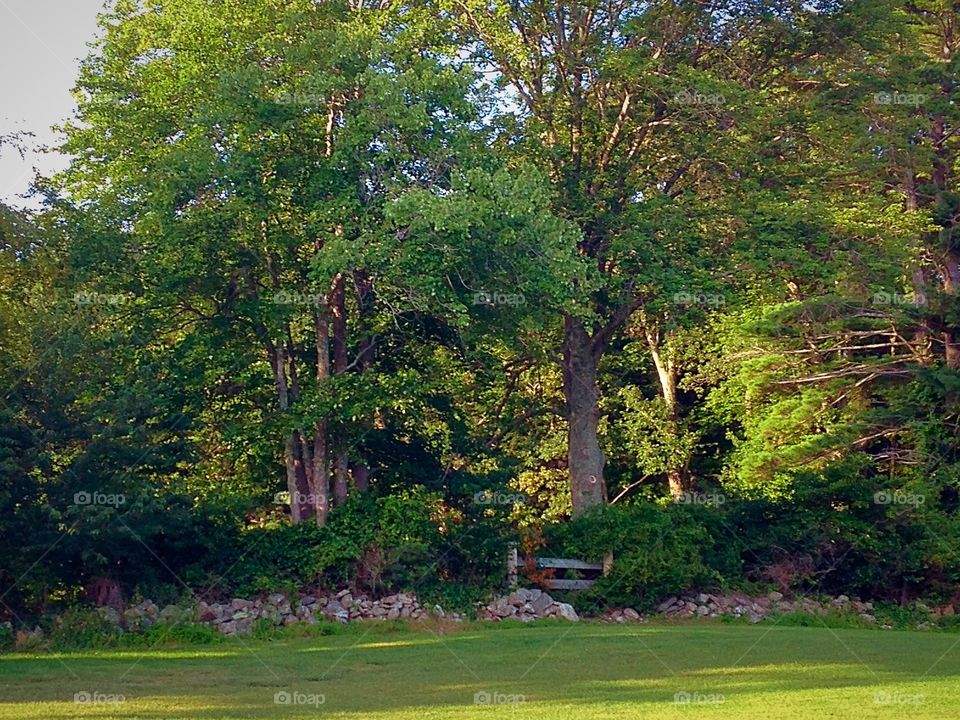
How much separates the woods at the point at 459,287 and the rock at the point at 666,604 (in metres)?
0.39

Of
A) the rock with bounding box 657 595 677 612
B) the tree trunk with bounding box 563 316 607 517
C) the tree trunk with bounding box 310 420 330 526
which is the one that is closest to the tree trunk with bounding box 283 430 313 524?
the tree trunk with bounding box 310 420 330 526

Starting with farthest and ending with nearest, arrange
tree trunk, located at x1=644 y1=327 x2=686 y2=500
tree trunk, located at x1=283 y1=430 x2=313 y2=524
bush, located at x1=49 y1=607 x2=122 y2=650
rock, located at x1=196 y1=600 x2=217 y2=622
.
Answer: tree trunk, located at x1=644 y1=327 x2=686 y2=500 < tree trunk, located at x1=283 y1=430 x2=313 y2=524 < rock, located at x1=196 y1=600 x2=217 y2=622 < bush, located at x1=49 y1=607 x2=122 y2=650

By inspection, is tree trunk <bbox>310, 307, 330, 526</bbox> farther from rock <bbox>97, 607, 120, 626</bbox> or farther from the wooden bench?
rock <bbox>97, 607, 120, 626</bbox>

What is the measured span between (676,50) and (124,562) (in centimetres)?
1915

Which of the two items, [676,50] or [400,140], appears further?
[676,50]

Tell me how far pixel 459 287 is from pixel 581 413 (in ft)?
25.9

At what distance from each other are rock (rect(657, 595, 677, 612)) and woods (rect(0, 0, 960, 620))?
39 cm

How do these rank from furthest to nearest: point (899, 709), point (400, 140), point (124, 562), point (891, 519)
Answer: point (891, 519), point (400, 140), point (124, 562), point (899, 709)

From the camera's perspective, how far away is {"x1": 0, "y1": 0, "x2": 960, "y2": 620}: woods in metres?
23.9

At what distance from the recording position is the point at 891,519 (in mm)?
28141

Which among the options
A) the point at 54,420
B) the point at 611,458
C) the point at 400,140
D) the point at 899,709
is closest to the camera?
the point at 899,709

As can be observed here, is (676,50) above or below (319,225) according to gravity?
above

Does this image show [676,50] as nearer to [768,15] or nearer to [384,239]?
[768,15]

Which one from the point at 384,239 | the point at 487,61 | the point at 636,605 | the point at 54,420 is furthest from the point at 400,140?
the point at 636,605
